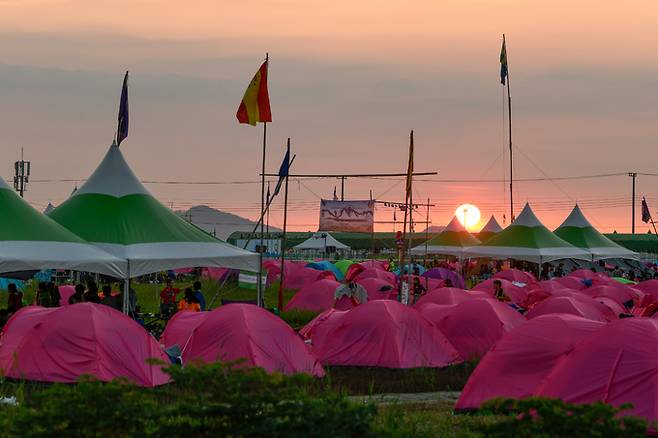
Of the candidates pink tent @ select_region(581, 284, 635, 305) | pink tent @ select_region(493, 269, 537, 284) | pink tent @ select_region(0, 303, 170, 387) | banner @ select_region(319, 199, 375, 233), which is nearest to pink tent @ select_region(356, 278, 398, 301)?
pink tent @ select_region(581, 284, 635, 305)

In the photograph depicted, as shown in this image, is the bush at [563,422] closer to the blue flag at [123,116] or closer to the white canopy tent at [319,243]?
the blue flag at [123,116]

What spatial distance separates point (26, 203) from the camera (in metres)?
19.2

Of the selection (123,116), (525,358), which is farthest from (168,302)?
(525,358)

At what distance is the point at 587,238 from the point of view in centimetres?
4606

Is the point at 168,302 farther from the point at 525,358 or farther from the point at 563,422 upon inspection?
the point at 563,422

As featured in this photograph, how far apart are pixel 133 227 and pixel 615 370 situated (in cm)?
1184

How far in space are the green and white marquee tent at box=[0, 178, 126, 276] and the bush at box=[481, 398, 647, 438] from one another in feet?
39.3

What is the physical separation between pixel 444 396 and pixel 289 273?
27.4 metres

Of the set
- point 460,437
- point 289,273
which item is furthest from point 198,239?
point 289,273

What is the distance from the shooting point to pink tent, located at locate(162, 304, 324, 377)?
48.9 ft

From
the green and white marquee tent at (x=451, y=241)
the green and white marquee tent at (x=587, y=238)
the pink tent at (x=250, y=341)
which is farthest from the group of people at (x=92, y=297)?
the green and white marquee tent at (x=587, y=238)

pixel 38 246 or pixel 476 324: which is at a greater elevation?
pixel 38 246

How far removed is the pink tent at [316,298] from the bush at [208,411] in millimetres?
21825

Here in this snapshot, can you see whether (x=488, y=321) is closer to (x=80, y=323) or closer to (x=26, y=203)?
(x=80, y=323)
